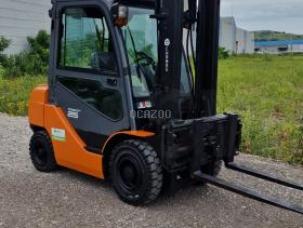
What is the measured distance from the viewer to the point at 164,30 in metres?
4.73

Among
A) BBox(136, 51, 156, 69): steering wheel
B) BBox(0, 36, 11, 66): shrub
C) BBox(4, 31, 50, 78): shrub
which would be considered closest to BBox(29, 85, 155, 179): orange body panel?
BBox(136, 51, 156, 69): steering wheel

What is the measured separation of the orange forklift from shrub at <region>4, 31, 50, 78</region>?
47.2 feet

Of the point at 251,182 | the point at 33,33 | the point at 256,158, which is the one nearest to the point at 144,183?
the point at 251,182

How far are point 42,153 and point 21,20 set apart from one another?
1737 centimetres

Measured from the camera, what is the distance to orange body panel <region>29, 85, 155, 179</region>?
545cm

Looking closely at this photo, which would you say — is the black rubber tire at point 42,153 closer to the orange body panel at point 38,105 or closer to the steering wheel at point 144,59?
the orange body panel at point 38,105

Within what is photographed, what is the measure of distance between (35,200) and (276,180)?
2632 mm

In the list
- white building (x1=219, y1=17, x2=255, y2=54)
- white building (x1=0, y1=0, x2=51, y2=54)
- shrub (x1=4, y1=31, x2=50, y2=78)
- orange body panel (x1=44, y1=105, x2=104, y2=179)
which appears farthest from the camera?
white building (x1=219, y1=17, x2=255, y2=54)

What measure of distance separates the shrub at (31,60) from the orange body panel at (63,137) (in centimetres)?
1367

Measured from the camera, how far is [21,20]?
73.1 feet

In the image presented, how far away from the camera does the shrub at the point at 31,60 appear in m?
20.1

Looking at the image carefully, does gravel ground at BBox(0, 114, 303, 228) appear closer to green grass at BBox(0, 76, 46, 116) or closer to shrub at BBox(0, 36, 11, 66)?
green grass at BBox(0, 76, 46, 116)

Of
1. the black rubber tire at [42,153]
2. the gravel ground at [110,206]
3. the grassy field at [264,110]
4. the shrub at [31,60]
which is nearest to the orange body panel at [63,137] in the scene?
the black rubber tire at [42,153]

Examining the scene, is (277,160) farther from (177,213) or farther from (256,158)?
(177,213)
